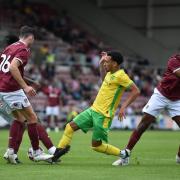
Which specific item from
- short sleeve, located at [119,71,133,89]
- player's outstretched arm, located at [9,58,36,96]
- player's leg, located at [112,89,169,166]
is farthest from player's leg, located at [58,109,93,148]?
player's outstretched arm, located at [9,58,36,96]

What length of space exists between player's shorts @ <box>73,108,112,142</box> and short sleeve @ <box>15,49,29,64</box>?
57.9 inches

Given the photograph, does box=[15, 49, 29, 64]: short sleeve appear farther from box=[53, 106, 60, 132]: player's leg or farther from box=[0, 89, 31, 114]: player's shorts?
box=[53, 106, 60, 132]: player's leg

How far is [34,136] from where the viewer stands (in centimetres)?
1302

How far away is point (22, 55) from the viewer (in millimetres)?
12625

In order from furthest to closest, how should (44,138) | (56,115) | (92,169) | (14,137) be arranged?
(56,115) < (44,138) < (14,137) < (92,169)

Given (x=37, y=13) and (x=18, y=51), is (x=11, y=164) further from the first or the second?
(x=37, y=13)

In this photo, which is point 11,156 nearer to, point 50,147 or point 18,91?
point 50,147

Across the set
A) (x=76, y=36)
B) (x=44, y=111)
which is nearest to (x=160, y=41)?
(x=76, y=36)

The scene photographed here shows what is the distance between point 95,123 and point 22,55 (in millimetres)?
1798

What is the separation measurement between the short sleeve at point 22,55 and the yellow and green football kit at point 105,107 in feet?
4.82

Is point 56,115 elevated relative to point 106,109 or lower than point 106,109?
lower

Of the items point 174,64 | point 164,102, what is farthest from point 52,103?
point 174,64

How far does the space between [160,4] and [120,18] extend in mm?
2585

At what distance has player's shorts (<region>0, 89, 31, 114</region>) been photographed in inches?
508
